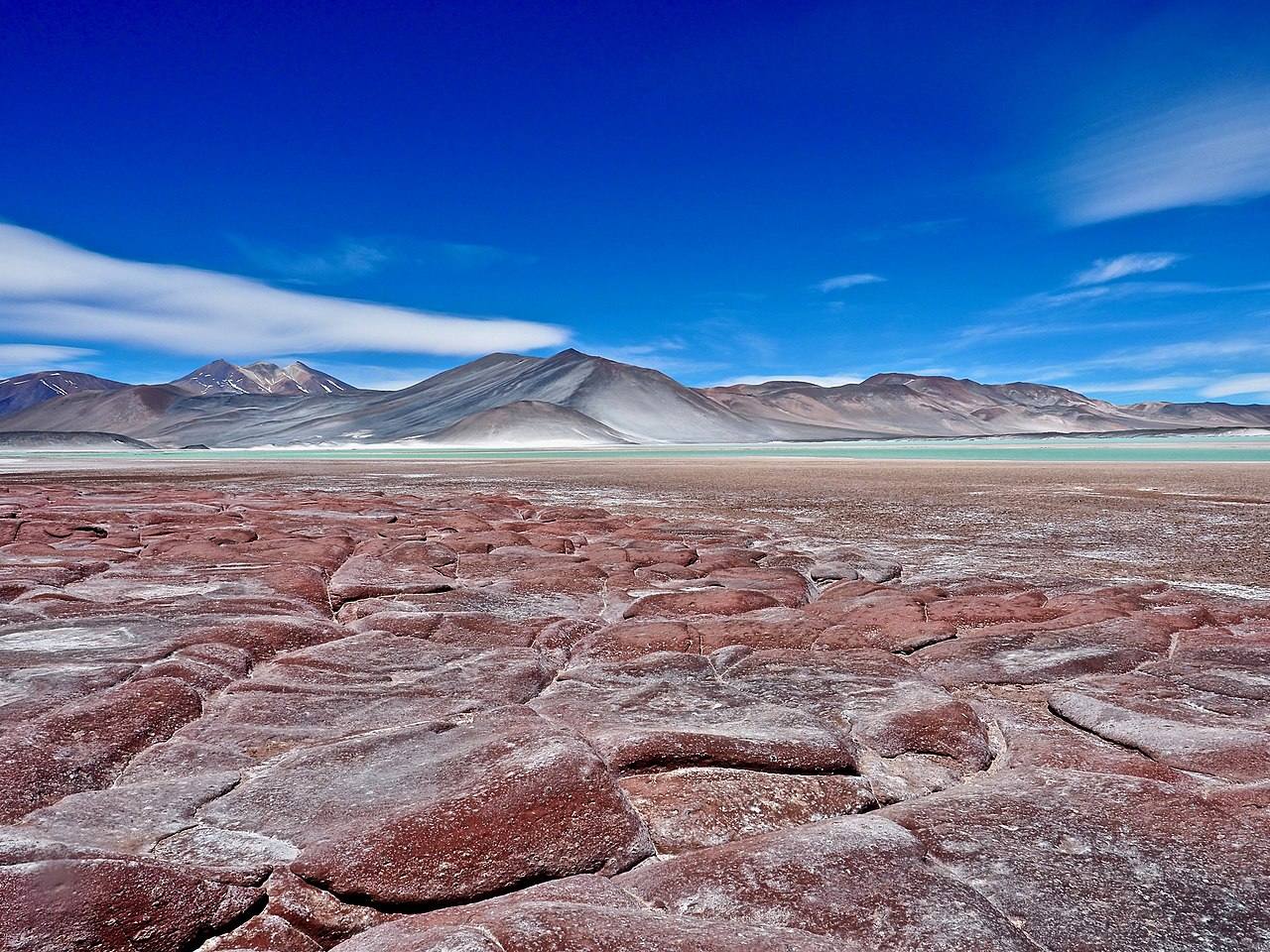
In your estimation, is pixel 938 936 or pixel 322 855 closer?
pixel 938 936

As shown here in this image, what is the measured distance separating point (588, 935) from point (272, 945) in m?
0.73

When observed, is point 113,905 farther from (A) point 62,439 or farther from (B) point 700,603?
(A) point 62,439

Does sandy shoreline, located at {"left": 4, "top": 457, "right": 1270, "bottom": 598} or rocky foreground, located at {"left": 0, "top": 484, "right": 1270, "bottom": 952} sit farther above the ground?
sandy shoreline, located at {"left": 4, "top": 457, "right": 1270, "bottom": 598}

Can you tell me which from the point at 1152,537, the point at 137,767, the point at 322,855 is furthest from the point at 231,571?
the point at 1152,537

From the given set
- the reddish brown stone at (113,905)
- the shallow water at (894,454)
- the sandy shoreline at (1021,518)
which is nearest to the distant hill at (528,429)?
the shallow water at (894,454)

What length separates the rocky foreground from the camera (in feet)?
5.90

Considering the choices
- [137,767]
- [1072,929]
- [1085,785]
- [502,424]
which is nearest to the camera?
[1072,929]

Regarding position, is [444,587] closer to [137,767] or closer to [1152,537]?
[137,767]

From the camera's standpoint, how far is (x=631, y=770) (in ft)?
8.50

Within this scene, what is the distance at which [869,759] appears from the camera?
9.03 ft

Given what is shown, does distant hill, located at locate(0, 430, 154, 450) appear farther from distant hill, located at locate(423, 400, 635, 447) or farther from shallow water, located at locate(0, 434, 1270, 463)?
shallow water, located at locate(0, 434, 1270, 463)

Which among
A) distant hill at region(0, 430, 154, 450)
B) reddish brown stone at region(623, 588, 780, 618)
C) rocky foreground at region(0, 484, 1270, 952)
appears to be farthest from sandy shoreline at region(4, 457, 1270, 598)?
distant hill at region(0, 430, 154, 450)

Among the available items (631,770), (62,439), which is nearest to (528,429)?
(62,439)

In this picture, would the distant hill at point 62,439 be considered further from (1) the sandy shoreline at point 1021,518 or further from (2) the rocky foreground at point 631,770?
(2) the rocky foreground at point 631,770
